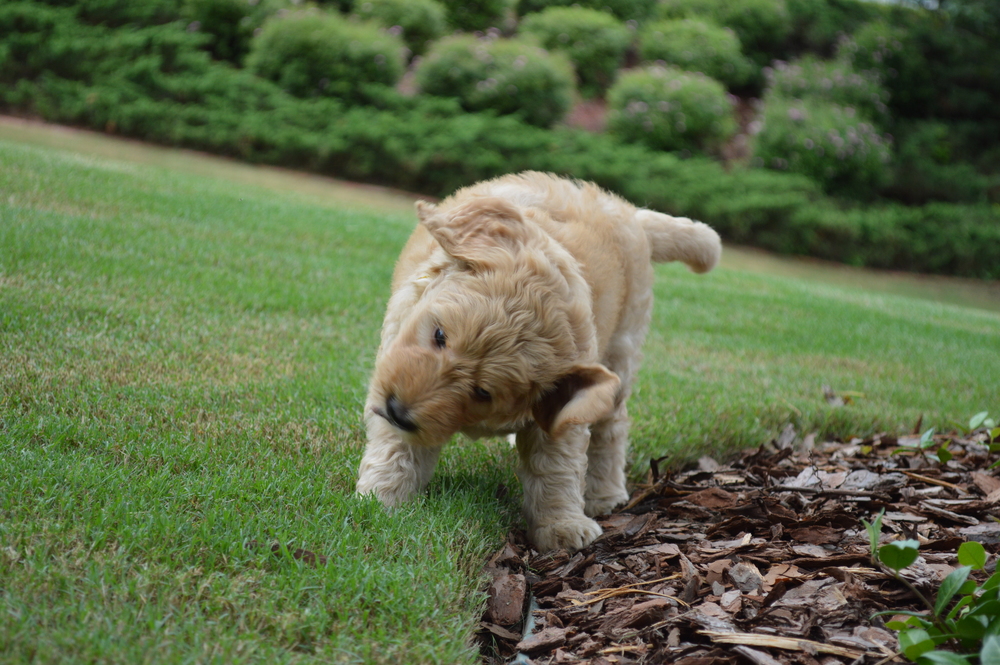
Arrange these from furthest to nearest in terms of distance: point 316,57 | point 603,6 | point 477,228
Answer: point 603,6 → point 316,57 → point 477,228

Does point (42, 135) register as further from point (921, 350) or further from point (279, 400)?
point (921, 350)

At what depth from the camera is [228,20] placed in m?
18.4

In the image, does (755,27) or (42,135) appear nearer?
(42,135)

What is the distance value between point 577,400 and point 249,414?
6.23ft

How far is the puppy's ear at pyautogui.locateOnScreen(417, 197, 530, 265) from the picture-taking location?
3.30m

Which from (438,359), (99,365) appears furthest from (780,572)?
(99,365)

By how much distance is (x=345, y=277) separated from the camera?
7.50 metres

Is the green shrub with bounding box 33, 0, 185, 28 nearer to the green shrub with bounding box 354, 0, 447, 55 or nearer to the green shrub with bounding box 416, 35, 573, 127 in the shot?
the green shrub with bounding box 354, 0, 447, 55

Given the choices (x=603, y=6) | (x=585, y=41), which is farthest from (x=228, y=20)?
(x=603, y=6)

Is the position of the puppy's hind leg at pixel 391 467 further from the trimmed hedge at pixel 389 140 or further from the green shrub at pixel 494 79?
the green shrub at pixel 494 79

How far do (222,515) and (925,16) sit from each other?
26560 millimetres

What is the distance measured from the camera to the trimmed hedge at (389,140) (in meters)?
15.3

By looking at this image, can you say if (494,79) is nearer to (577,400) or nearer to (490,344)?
(490,344)

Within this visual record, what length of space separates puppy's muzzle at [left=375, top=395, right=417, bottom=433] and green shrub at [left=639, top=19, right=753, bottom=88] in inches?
764
